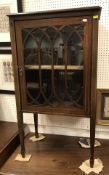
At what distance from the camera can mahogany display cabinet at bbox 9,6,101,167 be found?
1199 millimetres

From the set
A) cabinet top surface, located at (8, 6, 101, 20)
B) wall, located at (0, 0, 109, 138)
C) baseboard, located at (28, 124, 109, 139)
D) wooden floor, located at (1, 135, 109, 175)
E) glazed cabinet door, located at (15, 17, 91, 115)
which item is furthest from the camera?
baseboard, located at (28, 124, 109, 139)

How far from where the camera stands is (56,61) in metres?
1.32

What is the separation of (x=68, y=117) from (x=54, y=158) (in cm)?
39

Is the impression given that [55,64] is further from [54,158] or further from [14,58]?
[54,158]

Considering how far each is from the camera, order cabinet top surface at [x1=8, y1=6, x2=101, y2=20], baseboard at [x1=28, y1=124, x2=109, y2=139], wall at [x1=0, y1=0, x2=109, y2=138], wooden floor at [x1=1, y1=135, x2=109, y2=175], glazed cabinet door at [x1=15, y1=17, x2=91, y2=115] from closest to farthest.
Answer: cabinet top surface at [x1=8, y1=6, x2=101, y2=20] → glazed cabinet door at [x1=15, y1=17, x2=91, y2=115] → wooden floor at [x1=1, y1=135, x2=109, y2=175] → wall at [x1=0, y1=0, x2=109, y2=138] → baseboard at [x1=28, y1=124, x2=109, y2=139]

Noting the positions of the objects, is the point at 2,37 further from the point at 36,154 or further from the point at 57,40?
the point at 36,154

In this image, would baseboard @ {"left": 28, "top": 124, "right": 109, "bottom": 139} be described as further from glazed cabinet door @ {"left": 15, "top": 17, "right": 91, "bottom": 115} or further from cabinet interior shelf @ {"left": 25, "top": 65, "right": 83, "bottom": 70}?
cabinet interior shelf @ {"left": 25, "top": 65, "right": 83, "bottom": 70}

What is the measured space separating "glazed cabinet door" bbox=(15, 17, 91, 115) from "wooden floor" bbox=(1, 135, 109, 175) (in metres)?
0.40

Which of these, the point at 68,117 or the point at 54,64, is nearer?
the point at 54,64

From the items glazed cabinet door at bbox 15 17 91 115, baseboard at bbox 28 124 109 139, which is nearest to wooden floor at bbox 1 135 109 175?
Result: baseboard at bbox 28 124 109 139

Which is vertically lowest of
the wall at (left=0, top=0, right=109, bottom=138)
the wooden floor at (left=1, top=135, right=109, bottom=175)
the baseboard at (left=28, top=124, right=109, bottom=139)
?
the wooden floor at (left=1, top=135, right=109, bottom=175)

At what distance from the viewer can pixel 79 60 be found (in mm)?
1275

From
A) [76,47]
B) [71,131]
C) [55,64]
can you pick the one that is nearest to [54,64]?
[55,64]

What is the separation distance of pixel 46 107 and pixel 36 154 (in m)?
0.44
